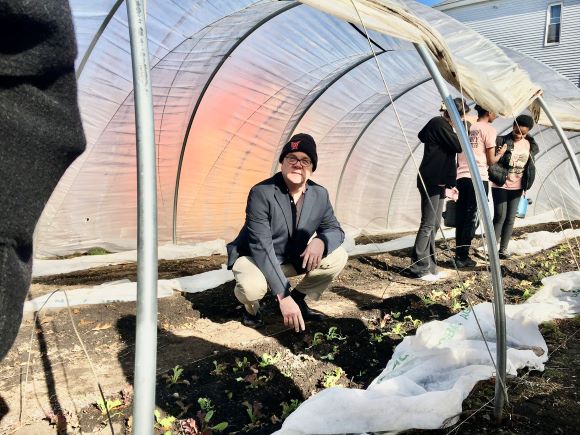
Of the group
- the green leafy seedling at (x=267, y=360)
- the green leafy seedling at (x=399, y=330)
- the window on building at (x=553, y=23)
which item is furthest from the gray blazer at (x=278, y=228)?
the window on building at (x=553, y=23)

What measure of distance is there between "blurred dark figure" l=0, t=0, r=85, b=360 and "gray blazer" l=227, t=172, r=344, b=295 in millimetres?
2294

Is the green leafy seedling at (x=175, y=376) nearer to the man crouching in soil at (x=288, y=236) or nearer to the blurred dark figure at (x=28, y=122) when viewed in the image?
the man crouching in soil at (x=288, y=236)

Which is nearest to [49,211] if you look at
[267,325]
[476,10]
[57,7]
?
[267,325]

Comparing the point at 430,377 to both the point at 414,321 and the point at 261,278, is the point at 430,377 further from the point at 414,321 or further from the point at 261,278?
the point at 261,278

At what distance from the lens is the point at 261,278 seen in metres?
3.45

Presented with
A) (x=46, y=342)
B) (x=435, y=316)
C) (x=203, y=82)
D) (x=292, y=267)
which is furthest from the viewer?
(x=203, y=82)

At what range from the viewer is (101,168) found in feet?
19.0

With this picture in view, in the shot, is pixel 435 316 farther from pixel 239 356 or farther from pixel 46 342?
pixel 46 342

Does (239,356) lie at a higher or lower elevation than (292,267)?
lower

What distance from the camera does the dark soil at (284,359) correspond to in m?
2.37

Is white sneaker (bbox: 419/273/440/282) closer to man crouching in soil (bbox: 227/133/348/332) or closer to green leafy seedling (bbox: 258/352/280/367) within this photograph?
man crouching in soil (bbox: 227/133/348/332)

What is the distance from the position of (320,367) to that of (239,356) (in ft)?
1.83

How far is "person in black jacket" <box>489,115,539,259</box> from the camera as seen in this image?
5.78m

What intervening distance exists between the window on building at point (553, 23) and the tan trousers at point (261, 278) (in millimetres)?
17038
